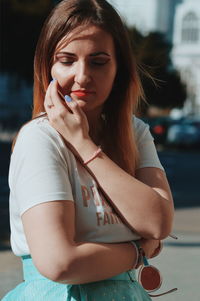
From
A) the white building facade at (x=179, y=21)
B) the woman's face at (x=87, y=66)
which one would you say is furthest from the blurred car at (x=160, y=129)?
the white building facade at (x=179, y=21)

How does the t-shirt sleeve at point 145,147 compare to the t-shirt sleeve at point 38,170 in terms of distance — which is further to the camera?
the t-shirt sleeve at point 145,147

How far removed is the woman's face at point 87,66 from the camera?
1.78 meters

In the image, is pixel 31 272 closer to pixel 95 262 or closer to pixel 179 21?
pixel 95 262

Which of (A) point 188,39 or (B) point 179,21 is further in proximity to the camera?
(B) point 179,21

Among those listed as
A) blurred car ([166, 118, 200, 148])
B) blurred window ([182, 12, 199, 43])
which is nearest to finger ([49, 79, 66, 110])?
blurred car ([166, 118, 200, 148])

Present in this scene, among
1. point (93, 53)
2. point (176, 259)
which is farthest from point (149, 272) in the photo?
point (176, 259)

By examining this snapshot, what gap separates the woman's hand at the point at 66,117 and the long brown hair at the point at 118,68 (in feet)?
0.28

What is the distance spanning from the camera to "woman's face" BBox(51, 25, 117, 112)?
5.82 feet

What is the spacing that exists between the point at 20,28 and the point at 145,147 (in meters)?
30.7

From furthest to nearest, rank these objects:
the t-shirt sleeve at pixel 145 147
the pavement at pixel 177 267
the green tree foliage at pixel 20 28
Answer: the green tree foliage at pixel 20 28
the pavement at pixel 177 267
the t-shirt sleeve at pixel 145 147

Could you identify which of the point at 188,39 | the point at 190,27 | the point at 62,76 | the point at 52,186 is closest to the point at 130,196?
the point at 52,186

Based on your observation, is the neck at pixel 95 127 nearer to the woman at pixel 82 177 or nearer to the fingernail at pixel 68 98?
the woman at pixel 82 177

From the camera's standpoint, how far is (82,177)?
1717 mm

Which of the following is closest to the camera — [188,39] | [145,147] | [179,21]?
[145,147]
